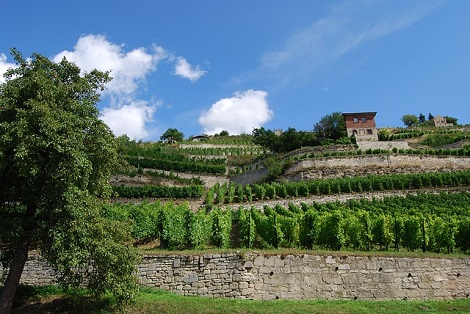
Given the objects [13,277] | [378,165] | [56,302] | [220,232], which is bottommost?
[56,302]

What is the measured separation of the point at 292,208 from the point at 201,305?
18255 millimetres

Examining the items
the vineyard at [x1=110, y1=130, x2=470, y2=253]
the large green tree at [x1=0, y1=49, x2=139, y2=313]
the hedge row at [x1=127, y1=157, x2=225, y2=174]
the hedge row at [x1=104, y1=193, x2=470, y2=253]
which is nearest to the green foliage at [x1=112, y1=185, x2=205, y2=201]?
the vineyard at [x1=110, y1=130, x2=470, y2=253]

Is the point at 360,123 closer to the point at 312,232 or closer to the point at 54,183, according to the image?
the point at 312,232

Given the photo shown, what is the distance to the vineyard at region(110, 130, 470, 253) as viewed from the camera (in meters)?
20.3

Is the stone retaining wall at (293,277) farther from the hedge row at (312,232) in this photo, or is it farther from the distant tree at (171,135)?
the distant tree at (171,135)

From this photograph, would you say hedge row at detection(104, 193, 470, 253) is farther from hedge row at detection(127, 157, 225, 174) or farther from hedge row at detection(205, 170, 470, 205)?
hedge row at detection(127, 157, 225, 174)

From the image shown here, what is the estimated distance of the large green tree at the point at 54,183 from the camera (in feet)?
41.0

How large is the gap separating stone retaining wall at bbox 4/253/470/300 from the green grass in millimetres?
802

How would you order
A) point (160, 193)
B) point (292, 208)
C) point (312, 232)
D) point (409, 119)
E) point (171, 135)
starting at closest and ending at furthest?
point (312, 232), point (292, 208), point (160, 193), point (171, 135), point (409, 119)

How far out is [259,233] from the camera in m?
21.1

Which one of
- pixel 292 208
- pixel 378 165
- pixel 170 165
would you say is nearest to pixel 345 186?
pixel 292 208

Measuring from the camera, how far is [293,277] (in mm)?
Result: 16969

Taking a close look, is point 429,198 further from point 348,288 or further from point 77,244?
point 77,244

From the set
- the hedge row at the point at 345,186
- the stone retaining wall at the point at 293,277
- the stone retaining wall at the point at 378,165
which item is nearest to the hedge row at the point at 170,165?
the stone retaining wall at the point at 378,165
